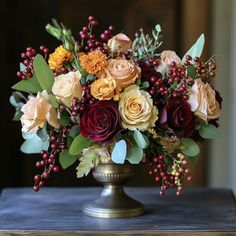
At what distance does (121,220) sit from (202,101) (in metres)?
0.33

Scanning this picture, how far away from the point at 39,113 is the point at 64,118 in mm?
60

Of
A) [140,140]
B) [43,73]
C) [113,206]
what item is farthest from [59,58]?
[113,206]

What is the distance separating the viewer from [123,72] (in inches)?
54.6

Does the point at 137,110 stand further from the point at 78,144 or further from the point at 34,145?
the point at 34,145

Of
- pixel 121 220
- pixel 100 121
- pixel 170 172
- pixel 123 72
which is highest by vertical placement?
pixel 123 72

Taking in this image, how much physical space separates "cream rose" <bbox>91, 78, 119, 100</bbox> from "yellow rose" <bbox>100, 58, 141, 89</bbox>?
0.02 meters

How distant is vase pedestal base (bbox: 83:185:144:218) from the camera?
149cm

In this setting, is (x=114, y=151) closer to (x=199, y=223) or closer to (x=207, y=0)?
(x=199, y=223)

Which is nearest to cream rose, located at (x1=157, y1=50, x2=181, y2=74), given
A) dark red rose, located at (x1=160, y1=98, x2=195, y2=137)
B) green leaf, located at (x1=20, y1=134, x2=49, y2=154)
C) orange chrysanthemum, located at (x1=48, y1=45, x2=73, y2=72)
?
dark red rose, located at (x1=160, y1=98, x2=195, y2=137)

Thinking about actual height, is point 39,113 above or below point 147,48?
below

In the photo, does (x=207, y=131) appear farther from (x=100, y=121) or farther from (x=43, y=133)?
(x=43, y=133)

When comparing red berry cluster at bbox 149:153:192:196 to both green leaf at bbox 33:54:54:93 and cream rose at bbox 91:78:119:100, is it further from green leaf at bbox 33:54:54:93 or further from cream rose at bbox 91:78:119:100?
green leaf at bbox 33:54:54:93

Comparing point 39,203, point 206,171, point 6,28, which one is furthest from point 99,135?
point 206,171

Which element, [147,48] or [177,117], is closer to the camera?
[177,117]
